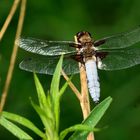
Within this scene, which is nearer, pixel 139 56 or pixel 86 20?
pixel 139 56

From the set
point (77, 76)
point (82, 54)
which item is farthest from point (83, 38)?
point (77, 76)

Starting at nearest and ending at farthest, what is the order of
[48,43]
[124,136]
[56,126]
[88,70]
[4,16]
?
1. [56,126]
2. [88,70]
3. [48,43]
4. [124,136]
5. [4,16]

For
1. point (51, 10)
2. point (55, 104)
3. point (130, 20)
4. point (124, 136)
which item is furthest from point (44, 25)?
Answer: point (55, 104)

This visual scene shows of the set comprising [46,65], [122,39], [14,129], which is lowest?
[14,129]

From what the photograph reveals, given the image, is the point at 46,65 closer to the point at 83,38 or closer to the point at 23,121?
the point at 83,38

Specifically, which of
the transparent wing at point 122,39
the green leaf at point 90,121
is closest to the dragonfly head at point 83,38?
the transparent wing at point 122,39

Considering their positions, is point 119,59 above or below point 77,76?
below

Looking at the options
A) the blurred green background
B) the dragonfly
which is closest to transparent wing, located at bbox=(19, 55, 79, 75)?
the dragonfly

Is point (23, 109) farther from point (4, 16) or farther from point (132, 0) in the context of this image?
point (132, 0)
